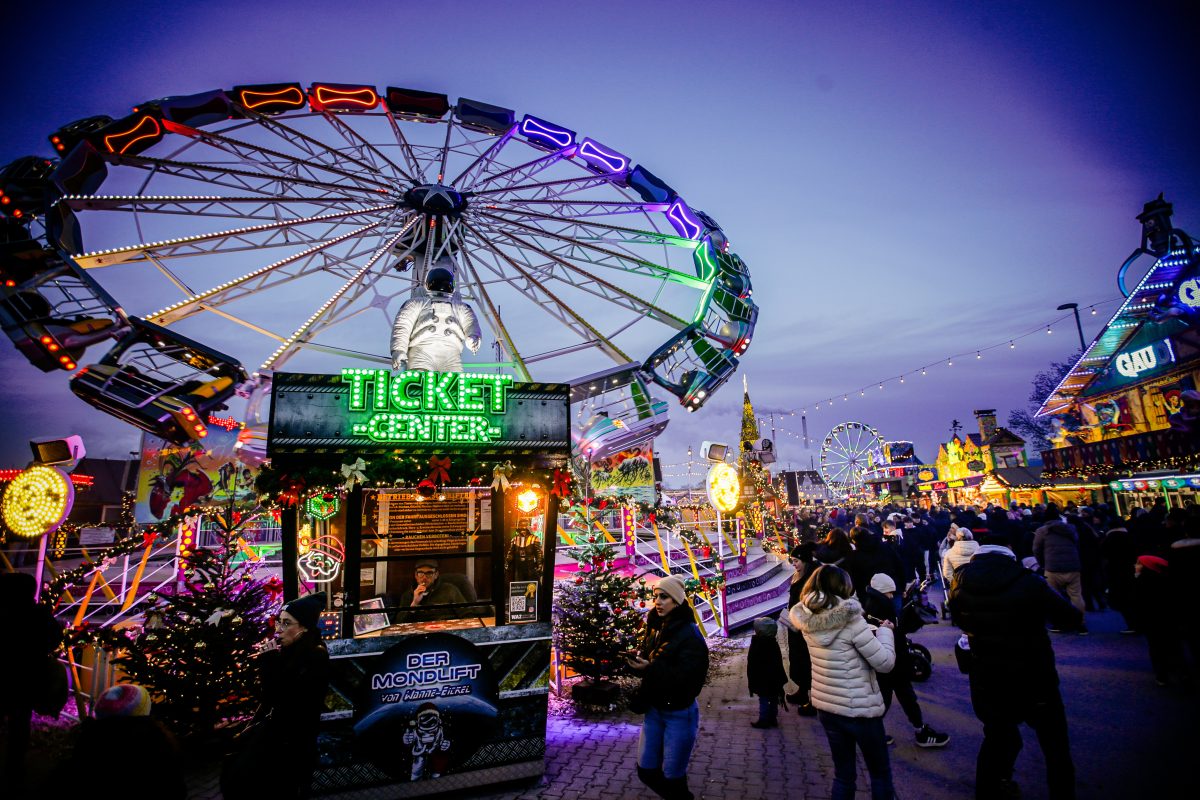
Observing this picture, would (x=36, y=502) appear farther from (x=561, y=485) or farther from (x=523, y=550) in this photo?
(x=561, y=485)

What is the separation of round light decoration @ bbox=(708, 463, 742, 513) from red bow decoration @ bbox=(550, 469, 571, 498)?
267 inches

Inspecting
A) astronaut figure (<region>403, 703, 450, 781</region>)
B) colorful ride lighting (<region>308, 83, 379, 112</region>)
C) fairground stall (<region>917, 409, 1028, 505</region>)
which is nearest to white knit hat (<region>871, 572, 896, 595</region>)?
astronaut figure (<region>403, 703, 450, 781</region>)

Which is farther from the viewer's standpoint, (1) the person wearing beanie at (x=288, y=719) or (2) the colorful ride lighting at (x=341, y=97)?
(2) the colorful ride lighting at (x=341, y=97)

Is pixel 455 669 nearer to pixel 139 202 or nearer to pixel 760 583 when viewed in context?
pixel 139 202

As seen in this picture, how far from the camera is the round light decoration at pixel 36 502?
24.6ft

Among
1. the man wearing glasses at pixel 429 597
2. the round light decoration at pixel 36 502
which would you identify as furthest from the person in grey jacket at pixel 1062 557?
the round light decoration at pixel 36 502

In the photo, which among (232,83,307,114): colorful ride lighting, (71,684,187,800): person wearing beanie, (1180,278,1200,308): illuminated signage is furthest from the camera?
(1180,278,1200,308): illuminated signage

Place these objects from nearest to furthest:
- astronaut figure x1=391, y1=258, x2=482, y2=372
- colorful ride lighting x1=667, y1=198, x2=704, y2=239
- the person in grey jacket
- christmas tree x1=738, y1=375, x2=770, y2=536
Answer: the person in grey jacket → astronaut figure x1=391, y1=258, x2=482, y2=372 → colorful ride lighting x1=667, y1=198, x2=704, y2=239 → christmas tree x1=738, y1=375, x2=770, y2=536

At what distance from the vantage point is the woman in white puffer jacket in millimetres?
3607

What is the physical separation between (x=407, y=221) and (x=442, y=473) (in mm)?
7301

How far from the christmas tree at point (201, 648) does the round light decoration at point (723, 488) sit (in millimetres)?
8704

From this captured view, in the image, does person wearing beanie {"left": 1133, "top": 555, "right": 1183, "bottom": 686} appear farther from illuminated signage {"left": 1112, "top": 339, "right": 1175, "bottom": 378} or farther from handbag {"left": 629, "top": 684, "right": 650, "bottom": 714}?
illuminated signage {"left": 1112, "top": 339, "right": 1175, "bottom": 378}

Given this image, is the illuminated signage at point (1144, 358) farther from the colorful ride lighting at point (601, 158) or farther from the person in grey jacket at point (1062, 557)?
the colorful ride lighting at point (601, 158)

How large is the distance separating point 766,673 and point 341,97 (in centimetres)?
1134
